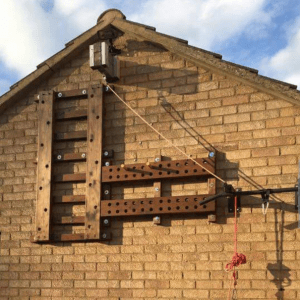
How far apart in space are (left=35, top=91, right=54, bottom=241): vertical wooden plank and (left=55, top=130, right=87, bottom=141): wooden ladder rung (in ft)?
0.42

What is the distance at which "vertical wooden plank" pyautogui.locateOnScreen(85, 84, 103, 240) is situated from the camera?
9688 mm

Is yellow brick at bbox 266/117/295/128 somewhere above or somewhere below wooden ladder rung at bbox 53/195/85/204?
above

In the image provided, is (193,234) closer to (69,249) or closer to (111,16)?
(69,249)

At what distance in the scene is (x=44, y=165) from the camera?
33.7 ft

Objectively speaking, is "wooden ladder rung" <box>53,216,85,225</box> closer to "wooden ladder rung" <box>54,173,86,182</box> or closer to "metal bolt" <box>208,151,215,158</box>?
"wooden ladder rung" <box>54,173,86,182</box>

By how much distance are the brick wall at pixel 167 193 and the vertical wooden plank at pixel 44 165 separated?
0.63 feet

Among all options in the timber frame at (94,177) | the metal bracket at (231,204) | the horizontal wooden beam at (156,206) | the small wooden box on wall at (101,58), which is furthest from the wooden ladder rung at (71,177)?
the metal bracket at (231,204)

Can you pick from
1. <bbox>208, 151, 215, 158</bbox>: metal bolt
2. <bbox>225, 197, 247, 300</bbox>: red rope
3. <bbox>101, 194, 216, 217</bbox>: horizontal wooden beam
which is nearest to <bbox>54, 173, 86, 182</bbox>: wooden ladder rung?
<bbox>101, 194, 216, 217</bbox>: horizontal wooden beam

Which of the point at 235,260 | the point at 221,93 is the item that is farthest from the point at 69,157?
the point at 235,260

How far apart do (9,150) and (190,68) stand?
11.1ft

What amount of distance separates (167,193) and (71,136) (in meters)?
1.92

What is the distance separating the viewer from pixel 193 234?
360 inches

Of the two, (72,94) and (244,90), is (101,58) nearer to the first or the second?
(72,94)

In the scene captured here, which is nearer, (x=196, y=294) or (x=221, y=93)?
(x=196, y=294)
